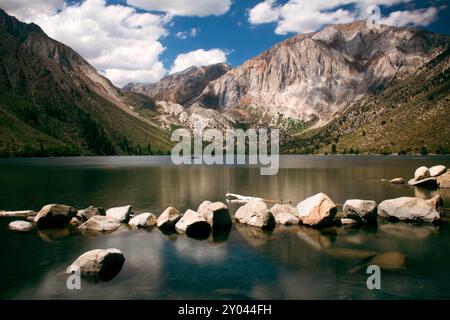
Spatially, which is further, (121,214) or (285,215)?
(121,214)

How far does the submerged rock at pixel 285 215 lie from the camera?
139 feet

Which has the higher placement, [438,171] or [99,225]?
[438,171]

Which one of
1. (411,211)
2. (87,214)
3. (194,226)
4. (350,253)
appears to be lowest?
(350,253)

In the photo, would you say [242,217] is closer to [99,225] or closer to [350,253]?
[350,253]

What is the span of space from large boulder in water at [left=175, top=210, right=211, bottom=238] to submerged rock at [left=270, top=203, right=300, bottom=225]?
910 centimetres

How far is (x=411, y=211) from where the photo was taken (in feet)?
142

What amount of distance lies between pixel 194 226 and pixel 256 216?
755cm

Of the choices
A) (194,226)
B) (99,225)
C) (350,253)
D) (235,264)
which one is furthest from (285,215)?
(99,225)

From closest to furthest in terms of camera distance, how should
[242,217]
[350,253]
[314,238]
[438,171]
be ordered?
[350,253]
[314,238]
[242,217]
[438,171]

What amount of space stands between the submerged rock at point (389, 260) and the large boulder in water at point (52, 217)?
112 feet

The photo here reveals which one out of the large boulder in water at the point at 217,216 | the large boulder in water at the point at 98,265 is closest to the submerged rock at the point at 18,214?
the large boulder in water at the point at 217,216

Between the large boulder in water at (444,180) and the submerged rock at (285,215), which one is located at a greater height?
the large boulder in water at (444,180)

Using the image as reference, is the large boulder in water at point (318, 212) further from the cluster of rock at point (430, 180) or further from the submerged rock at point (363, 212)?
the cluster of rock at point (430, 180)

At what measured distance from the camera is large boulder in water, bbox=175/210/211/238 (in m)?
38.5
